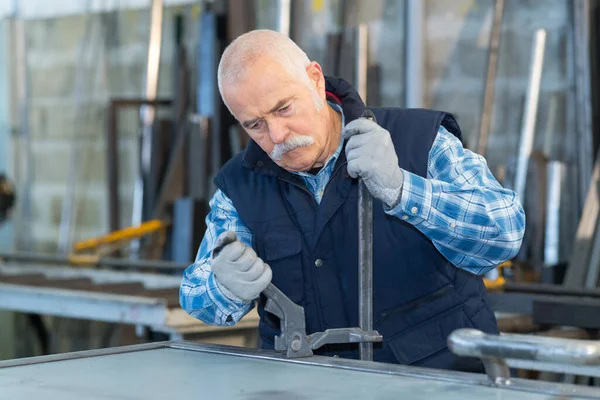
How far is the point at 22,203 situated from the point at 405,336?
4.26 meters

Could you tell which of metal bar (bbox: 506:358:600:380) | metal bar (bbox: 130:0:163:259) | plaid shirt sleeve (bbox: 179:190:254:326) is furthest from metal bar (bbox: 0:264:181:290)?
plaid shirt sleeve (bbox: 179:190:254:326)

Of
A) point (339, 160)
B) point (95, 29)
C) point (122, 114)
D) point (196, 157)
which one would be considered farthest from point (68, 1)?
point (339, 160)

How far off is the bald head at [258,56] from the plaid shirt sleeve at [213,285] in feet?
0.86

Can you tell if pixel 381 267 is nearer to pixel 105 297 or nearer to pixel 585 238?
pixel 105 297

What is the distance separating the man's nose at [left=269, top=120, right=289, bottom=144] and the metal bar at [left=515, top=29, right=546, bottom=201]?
221 cm

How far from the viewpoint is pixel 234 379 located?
134cm

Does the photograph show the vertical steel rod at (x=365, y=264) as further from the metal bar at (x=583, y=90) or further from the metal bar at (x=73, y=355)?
the metal bar at (x=583, y=90)

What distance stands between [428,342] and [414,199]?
0.93 ft

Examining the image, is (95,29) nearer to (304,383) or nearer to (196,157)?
(196,157)

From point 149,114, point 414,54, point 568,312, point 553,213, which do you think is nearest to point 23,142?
point 149,114

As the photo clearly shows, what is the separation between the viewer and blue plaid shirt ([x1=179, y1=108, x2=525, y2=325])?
1496 mm

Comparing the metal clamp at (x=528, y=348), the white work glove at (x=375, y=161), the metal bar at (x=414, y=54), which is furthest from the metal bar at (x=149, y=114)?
the metal clamp at (x=528, y=348)

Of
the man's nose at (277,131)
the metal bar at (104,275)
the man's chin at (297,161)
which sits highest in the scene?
the man's nose at (277,131)

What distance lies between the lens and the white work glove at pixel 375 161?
1437 millimetres
